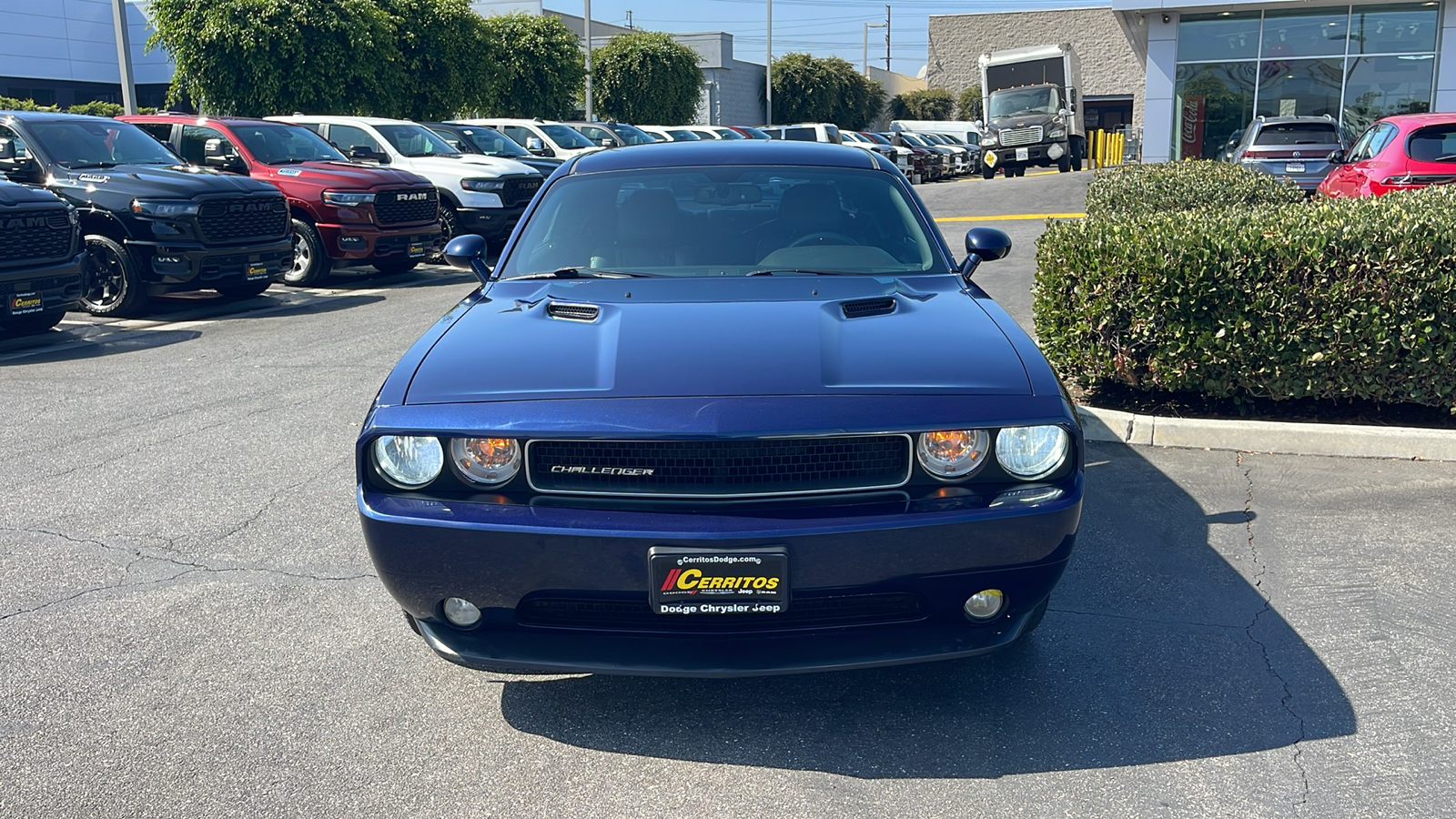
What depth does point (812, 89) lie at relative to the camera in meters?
58.8

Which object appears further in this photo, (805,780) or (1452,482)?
(1452,482)

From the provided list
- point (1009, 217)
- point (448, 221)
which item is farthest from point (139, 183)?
point (1009, 217)

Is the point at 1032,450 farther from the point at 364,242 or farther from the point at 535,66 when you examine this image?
the point at 535,66

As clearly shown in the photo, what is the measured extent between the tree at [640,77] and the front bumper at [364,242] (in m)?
Result: 28.8

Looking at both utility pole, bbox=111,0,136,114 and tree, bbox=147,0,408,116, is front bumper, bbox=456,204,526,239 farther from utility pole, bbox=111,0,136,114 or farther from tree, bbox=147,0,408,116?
utility pole, bbox=111,0,136,114

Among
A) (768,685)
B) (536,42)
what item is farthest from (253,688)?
(536,42)

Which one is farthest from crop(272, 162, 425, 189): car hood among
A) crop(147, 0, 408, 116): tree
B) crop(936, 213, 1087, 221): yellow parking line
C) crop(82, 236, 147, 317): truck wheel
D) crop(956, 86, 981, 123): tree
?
crop(956, 86, 981, 123): tree

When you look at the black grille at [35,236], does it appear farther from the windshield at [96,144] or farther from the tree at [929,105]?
the tree at [929,105]

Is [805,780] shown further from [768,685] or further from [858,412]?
[858,412]

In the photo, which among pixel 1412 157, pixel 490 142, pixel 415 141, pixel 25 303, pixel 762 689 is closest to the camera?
pixel 762 689

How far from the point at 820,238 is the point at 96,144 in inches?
382

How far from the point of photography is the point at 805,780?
3.02 m

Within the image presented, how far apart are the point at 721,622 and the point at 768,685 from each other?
63 centimetres

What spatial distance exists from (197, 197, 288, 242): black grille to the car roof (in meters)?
7.19
